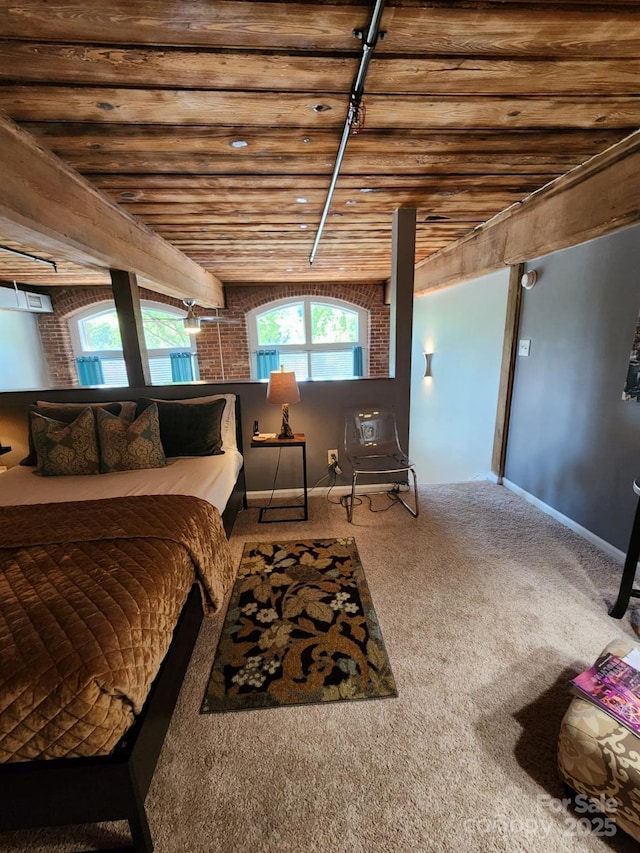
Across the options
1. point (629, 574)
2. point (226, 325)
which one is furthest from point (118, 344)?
point (629, 574)

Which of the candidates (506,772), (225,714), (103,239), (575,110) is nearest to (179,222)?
(103,239)

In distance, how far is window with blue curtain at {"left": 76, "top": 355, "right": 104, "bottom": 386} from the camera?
6.04 metres

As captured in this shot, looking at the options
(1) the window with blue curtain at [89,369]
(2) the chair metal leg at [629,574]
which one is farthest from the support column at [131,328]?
(1) the window with blue curtain at [89,369]

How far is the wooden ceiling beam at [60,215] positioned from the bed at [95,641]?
1.44 metres

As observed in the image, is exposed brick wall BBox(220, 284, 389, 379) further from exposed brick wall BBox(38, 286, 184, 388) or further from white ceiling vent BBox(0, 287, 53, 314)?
white ceiling vent BBox(0, 287, 53, 314)

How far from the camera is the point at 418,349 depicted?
5.62 m

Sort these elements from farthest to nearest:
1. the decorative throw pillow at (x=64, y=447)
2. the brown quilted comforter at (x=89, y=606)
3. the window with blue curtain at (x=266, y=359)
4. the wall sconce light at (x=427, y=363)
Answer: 1. the window with blue curtain at (x=266, y=359)
2. the wall sconce light at (x=427, y=363)
3. the decorative throw pillow at (x=64, y=447)
4. the brown quilted comforter at (x=89, y=606)

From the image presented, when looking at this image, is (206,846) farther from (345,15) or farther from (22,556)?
(345,15)

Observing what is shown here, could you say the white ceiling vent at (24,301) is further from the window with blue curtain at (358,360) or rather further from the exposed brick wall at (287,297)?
the window with blue curtain at (358,360)

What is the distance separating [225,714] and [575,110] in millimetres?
3032

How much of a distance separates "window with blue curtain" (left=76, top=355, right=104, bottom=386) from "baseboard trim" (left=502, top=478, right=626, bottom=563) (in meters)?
6.40

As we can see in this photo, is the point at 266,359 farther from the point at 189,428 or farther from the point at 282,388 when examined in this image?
the point at 189,428

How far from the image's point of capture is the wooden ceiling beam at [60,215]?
64.5 inches

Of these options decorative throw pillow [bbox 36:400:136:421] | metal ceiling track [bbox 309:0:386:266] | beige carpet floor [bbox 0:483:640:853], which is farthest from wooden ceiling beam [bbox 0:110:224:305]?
beige carpet floor [bbox 0:483:640:853]
